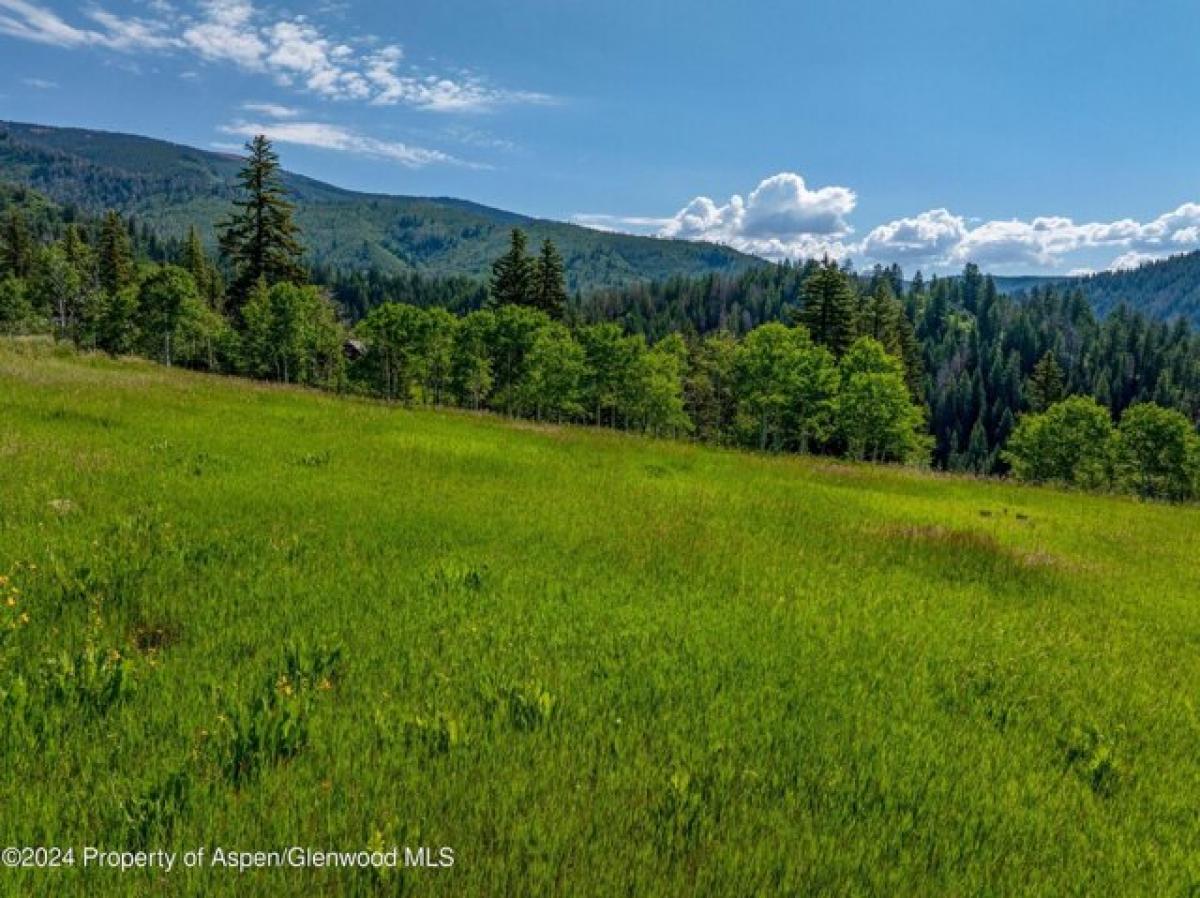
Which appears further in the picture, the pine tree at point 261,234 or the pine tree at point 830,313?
the pine tree at point 830,313

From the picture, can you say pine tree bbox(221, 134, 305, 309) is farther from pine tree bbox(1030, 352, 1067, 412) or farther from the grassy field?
pine tree bbox(1030, 352, 1067, 412)

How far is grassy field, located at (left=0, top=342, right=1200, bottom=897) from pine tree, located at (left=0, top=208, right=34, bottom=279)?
127m

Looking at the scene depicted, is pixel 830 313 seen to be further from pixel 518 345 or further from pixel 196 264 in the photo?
pixel 196 264

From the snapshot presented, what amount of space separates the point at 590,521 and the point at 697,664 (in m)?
5.20

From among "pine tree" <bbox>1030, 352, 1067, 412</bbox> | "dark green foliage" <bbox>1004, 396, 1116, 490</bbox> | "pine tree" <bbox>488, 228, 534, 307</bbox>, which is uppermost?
"pine tree" <bbox>488, 228, 534, 307</bbox>

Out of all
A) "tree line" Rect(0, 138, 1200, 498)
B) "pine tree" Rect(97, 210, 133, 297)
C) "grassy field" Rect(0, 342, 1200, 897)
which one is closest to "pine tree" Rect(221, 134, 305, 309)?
"tree line" Rect(0, 138, 1200, 498)

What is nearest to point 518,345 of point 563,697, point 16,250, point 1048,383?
point 563,697

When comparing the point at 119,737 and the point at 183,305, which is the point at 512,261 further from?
the point at 119,737

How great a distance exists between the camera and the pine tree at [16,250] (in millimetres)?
104500

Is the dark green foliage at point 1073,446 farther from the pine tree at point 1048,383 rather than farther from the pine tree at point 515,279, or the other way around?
the pine tree at point 515,279

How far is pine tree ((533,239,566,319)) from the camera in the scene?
73.4 meters

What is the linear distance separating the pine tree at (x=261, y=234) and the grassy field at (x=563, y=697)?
190ft

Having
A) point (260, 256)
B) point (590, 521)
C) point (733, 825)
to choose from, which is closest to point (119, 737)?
point (733, 825)

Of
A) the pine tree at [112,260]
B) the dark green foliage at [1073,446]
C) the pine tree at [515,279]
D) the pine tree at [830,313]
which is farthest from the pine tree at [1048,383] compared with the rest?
the pine tree at [112,260]
